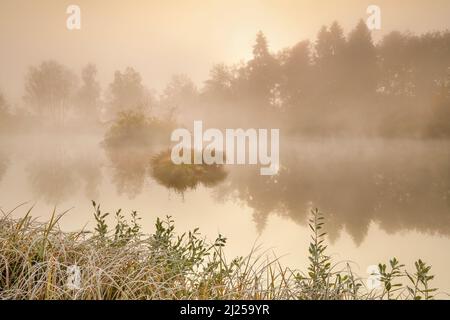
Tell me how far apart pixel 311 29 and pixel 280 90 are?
0.67 metres

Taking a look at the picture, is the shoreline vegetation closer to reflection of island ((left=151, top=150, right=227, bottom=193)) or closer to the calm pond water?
the calm pond water

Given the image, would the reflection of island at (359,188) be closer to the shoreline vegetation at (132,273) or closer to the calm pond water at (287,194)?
the calm pond water at (287,194)

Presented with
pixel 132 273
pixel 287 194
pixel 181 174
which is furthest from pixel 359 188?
pixel 132 273

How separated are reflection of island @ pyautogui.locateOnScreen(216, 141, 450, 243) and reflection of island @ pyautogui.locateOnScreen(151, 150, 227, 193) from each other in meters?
0.15

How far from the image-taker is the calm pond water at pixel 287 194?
366 centimetres

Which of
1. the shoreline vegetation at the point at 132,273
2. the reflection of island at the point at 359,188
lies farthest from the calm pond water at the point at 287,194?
the shoreline vegetation at the point at 132,273

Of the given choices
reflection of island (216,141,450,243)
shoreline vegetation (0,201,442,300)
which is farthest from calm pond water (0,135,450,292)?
shoreline vegetation (0,201,442,300)

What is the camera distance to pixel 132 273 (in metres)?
2.59

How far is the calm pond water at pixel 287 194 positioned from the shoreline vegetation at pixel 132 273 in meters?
0.48

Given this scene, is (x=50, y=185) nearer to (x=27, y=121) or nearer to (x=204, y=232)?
(x=27, y=121)

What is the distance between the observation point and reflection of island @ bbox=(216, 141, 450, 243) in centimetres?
393

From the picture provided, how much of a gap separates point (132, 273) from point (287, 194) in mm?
1811

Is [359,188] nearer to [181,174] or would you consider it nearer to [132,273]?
[181,174]
